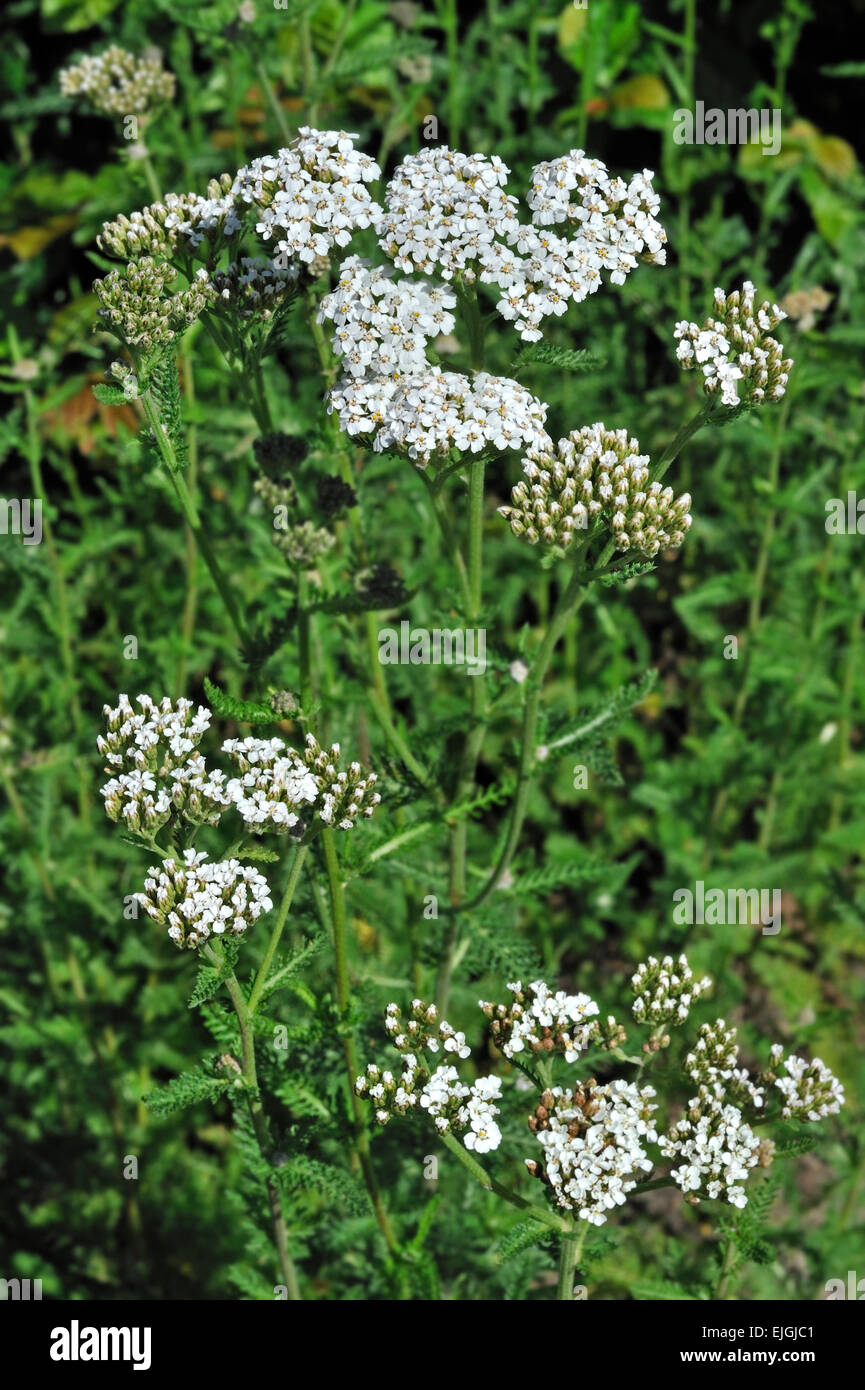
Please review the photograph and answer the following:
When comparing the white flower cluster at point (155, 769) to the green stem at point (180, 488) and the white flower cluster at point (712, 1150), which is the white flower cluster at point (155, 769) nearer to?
the green stem at point (180, 488)

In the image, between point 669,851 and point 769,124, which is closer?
point 669,851

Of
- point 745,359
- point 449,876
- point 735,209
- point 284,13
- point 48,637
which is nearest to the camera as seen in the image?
point 745,359

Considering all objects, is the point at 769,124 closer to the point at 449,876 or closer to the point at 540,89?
the point at 540,89

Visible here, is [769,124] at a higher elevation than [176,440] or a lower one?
higher

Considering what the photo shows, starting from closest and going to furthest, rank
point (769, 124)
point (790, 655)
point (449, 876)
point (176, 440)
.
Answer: point (176, 440) < point (449, 876) < point (790, 655) < point (769, 124)

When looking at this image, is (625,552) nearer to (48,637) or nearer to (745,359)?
(745,359)

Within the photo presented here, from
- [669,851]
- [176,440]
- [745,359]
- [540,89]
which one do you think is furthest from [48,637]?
[540,89]

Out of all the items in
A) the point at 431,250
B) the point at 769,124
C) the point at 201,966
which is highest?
the point at 769,124
